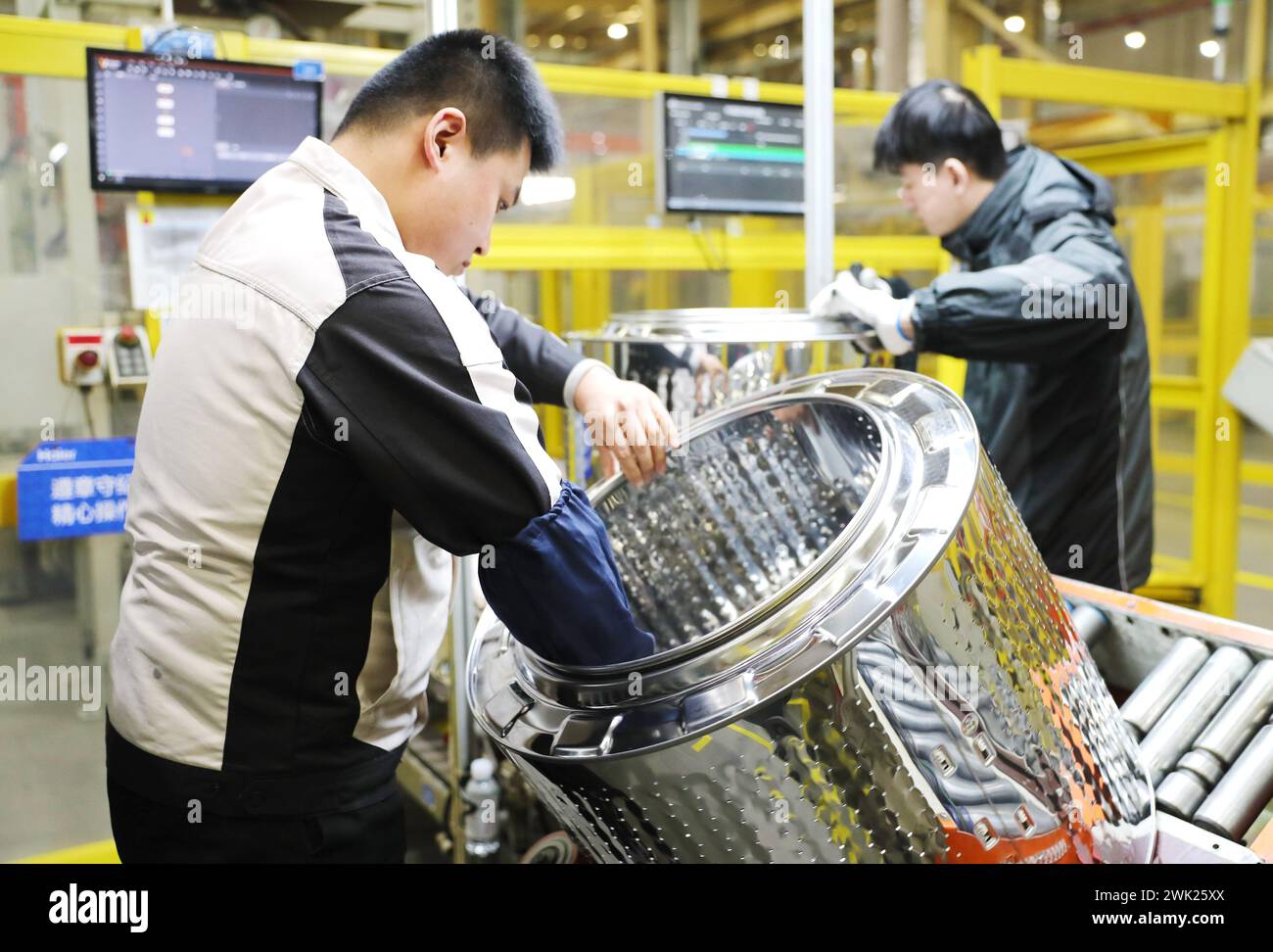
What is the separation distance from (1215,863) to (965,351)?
3.24 feet

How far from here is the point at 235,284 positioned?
980 millimetres

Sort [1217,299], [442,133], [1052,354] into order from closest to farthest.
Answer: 1. [442,133]
2. [1052,354]
3. [1217,299]

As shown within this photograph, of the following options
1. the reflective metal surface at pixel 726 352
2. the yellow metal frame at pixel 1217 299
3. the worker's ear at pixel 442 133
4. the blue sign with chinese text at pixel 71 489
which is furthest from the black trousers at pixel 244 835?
the yellow metal frame at pixel 1217 299

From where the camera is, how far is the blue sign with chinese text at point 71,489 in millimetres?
2371

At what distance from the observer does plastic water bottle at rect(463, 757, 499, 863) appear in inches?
101

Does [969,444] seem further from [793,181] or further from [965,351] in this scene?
[793,181]

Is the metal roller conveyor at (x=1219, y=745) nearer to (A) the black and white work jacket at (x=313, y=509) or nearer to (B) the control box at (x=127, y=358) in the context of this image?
(A) the black and white work jacket at (x=313, y=509)

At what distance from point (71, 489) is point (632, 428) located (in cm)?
164

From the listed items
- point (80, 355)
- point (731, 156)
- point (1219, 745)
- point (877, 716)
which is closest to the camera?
point (877, 716)

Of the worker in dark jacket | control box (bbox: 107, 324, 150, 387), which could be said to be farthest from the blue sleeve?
control box (bbox: 107, 324, 150, 387)

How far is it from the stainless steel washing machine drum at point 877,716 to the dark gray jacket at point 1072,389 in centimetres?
97

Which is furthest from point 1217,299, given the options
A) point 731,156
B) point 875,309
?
point 875,309

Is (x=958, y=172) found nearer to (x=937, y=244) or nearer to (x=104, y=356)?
(x=937, y=244)

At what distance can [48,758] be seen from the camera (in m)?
2.88
